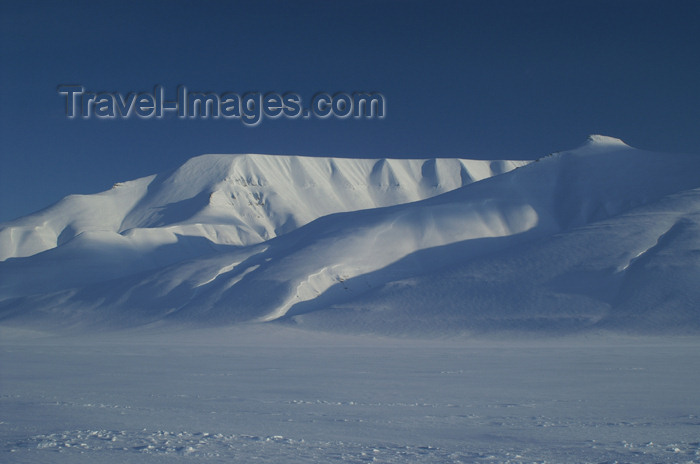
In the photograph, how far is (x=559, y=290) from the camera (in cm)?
5753

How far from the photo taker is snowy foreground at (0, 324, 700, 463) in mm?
12461

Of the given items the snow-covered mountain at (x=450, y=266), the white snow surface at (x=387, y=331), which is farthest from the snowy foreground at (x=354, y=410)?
the snow-covered mountain at (x=450, y=266)

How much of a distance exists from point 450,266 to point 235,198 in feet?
304

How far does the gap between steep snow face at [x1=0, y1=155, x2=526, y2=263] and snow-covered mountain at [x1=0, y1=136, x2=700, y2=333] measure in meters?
14.2

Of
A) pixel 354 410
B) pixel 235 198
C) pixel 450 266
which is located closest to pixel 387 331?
pixel 450 266

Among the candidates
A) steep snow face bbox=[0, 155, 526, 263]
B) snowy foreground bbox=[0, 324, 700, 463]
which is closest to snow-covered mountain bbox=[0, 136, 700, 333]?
steep snow face bbox=[0, 155, 526, 263]

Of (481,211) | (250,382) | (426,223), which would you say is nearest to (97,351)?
(250,382)

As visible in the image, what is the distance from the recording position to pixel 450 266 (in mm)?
67750

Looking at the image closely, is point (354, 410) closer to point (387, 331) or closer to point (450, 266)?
point (387, 331)

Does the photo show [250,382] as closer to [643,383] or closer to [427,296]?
[643,383]

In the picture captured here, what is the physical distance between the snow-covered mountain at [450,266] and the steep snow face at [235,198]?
1422cm

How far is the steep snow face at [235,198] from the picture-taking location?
13825cm

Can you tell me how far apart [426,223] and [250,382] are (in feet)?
187

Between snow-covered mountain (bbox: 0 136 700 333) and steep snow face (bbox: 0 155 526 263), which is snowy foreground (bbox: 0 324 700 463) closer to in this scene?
snow-covered mountain (bbox: 0 136 700 333)
